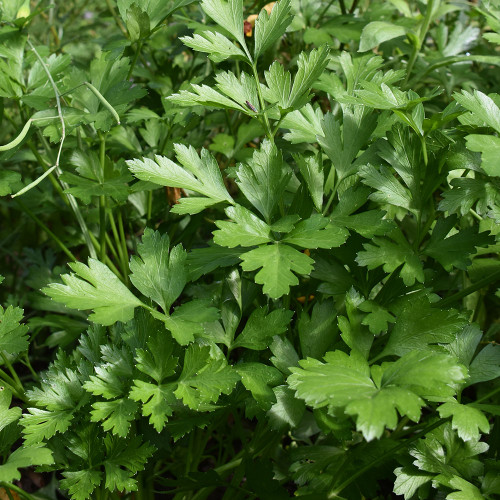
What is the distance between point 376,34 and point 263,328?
26.2 inches

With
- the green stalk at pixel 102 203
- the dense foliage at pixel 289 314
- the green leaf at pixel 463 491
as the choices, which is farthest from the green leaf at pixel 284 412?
the green stalk at pixel 102 203

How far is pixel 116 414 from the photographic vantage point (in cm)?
70

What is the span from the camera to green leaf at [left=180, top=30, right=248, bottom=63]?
2.64ft

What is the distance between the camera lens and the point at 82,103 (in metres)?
1.03

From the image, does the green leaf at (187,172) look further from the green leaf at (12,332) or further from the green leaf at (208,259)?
the green leaf at (12,332)

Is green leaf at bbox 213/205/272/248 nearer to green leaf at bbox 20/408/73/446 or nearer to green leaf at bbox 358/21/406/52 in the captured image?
green leaf at bbox 20/408/73/446

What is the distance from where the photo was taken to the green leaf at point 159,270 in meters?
0.76

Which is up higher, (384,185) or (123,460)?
(384,185)

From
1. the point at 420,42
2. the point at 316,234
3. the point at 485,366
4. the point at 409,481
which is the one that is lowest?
the point at 409,481

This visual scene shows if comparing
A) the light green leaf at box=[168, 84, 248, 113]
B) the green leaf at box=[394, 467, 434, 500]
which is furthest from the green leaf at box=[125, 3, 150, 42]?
the green leaf at box=[394, 467, 434, 500]

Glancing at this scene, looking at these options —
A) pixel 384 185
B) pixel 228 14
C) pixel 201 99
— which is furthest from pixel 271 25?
pixel 384 185

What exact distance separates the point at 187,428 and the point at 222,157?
0.72 meters

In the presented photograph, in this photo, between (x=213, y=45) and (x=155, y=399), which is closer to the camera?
(x=155, y=399)

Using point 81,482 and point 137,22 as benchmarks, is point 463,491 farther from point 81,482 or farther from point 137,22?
point 137,22
